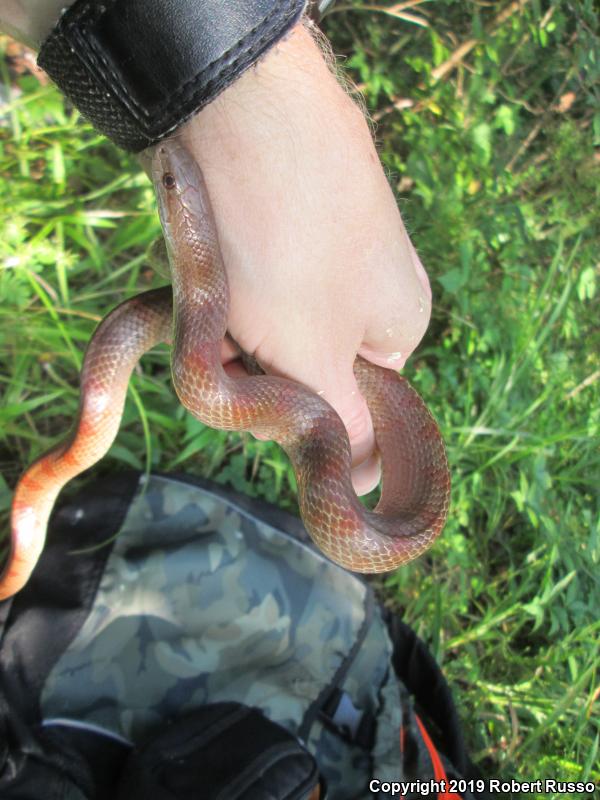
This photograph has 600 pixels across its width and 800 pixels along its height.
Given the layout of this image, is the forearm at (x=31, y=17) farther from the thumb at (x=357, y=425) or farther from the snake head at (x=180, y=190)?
the thumb at (x=357, y=425)

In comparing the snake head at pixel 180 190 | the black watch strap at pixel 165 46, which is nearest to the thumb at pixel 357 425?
the snake head at pixel 180 190

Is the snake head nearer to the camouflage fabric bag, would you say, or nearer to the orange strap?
the camouflage fabric bag

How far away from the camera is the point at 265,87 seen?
172 centimetres

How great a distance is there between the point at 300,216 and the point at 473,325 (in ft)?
5.99

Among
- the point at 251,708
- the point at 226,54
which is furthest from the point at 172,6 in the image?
the point at 251,708

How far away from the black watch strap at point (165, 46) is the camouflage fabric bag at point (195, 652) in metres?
1.80

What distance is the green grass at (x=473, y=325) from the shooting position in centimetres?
297

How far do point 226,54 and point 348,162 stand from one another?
1.52 ft

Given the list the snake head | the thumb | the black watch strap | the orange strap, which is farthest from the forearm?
the orange strap

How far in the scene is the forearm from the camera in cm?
157

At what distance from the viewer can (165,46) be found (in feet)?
4.94

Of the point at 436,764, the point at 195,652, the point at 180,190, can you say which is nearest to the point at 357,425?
the point at 180,190

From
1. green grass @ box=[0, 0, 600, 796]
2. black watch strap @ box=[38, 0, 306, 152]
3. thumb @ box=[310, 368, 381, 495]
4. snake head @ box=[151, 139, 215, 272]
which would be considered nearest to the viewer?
black watch strap @ box=[38, 0, 306, 152]

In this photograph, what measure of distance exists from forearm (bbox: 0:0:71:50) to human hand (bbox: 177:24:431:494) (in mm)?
428
